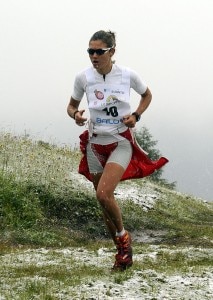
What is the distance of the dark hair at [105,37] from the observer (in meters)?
9.37

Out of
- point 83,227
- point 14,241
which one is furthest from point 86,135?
point 83,227

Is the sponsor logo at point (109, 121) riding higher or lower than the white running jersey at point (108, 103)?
→ lower

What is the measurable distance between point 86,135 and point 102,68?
138 centimetres

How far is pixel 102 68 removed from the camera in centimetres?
936

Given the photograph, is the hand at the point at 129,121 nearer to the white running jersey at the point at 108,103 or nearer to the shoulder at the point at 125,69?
the white running jersey at the point at 108,103

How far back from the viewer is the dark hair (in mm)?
9367

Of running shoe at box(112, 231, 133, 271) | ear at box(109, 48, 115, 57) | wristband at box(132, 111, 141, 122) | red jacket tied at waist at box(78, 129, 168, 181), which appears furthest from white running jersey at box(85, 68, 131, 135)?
running shoe at box(112, 231, 133, 271)

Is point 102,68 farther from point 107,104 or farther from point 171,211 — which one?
point 171,211

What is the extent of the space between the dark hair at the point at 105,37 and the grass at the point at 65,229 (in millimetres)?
4230

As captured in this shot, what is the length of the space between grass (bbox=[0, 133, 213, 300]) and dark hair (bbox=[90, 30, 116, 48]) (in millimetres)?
4230

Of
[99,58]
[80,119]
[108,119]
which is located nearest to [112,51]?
[99,58]

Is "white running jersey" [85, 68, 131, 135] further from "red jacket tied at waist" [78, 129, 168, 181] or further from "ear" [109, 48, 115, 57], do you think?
"red jacket tied at waist" [78, 129, 168, 181]

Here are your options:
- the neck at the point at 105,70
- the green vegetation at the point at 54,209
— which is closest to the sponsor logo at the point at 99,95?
the neck at the point at 105,70

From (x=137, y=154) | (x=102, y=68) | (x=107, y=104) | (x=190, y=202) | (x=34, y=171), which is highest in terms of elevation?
(x=102, y=68)
